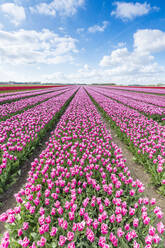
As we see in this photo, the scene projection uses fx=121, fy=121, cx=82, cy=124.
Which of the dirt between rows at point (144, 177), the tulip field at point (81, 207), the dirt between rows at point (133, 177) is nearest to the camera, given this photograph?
the tulip field at point (81, 207)

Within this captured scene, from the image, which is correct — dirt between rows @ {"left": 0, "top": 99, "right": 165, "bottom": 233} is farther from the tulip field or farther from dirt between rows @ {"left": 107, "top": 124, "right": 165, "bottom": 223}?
the tulip field

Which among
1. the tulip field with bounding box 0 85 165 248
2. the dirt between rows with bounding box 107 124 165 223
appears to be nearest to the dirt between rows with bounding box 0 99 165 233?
the dirt between rows with bounding box 107 124 165 223

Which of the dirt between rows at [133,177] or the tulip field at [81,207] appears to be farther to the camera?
the dirt between rows at [133,177]

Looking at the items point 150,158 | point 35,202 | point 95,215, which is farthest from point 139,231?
point 150,158

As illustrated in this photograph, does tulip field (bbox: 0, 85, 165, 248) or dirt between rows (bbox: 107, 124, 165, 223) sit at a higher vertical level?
tulip field (bbox: 0, 85, 165, 248)

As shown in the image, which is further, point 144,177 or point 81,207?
point 144,177

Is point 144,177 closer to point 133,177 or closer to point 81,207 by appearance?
point 133,177

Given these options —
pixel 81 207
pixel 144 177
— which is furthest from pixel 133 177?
pixel 81 207

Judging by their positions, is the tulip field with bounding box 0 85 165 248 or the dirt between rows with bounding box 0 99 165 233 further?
the dirt between rows with bounding box 0 99 165 233

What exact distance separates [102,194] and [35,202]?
1627 mm

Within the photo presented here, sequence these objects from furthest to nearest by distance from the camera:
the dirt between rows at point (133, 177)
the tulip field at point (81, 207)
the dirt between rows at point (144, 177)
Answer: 1. the dirt between rows at point (144, 177)
2. the dirt between rows at point (133, 177)
3. the tulip field at point (81, 207)

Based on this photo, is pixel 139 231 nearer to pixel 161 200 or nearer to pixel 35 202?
pixel 161 200

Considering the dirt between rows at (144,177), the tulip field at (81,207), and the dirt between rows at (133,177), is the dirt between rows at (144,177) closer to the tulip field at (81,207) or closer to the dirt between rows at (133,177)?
the dirt between rows at (133,177)

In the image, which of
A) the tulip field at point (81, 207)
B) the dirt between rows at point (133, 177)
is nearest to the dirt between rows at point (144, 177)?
the dirt between rows at point (133, 177)
